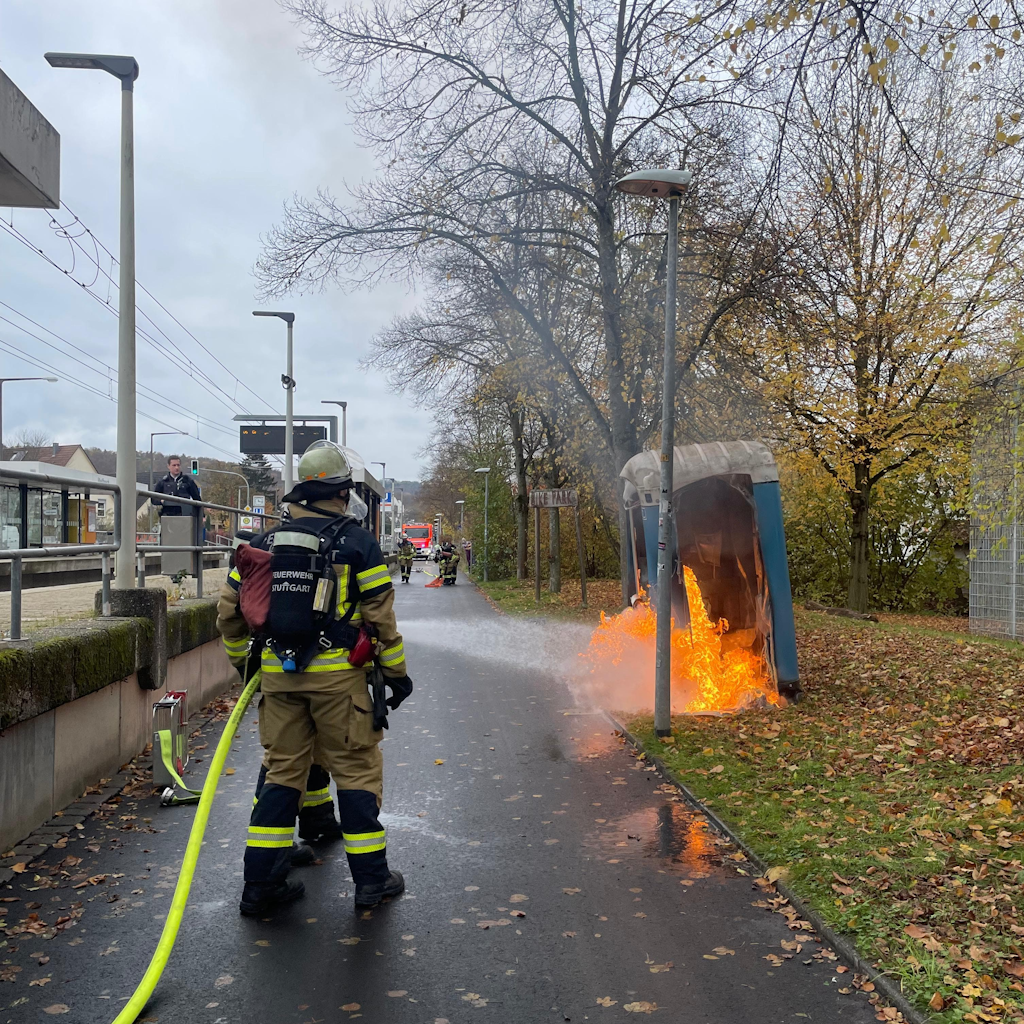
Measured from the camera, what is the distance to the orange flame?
33.1 feet

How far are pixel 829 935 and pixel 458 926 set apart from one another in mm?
1582

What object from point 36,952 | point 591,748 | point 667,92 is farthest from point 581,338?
point 36,952

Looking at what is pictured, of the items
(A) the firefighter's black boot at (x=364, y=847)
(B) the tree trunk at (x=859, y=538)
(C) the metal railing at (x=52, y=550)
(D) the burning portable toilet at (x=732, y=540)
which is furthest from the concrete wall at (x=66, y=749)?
(B) the tree trunk at (x=859, y=538)

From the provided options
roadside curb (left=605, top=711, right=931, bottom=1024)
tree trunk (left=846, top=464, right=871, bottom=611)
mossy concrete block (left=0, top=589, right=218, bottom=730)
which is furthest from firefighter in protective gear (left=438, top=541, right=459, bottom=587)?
roadside curb (left=605, top=711, right=931, bottom=1024)

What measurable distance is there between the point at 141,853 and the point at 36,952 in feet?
4.39

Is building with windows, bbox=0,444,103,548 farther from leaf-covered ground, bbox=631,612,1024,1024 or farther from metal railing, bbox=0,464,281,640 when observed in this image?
leaf-covered ground, bbox=631,612,1024,1024

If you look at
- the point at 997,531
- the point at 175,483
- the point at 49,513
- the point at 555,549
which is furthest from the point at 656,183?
the point at 555,549

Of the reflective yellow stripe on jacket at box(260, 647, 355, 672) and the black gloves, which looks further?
the black gloves

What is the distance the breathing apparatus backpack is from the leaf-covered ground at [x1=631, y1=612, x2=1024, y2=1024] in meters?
2.55

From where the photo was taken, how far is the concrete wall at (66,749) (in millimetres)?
5277

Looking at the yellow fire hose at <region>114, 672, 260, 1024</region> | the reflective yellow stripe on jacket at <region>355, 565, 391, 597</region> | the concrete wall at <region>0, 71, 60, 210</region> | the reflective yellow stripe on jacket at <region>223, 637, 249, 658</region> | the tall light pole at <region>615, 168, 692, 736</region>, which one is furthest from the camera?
the tall light pole at <region>615, 168, 692, 736</region>

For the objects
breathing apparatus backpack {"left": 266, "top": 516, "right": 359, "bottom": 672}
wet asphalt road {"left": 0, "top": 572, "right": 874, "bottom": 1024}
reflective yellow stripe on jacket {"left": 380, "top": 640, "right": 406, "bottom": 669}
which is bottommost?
wet asphalt road {"left": 0, "top": 572, "right": 874, "bottom": 1024}

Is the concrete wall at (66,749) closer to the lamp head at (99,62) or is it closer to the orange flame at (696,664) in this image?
the orange flame at (696,664)

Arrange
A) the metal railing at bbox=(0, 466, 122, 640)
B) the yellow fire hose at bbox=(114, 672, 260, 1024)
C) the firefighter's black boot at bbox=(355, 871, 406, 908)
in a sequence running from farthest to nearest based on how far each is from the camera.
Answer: the metal railing at bbox=(0, 466, 122, 640) < the firefighter's black boot at bbox=(355, 871, 406, 908) < the yellow fire hose at bbox=(114, 672, 260, 1024)
